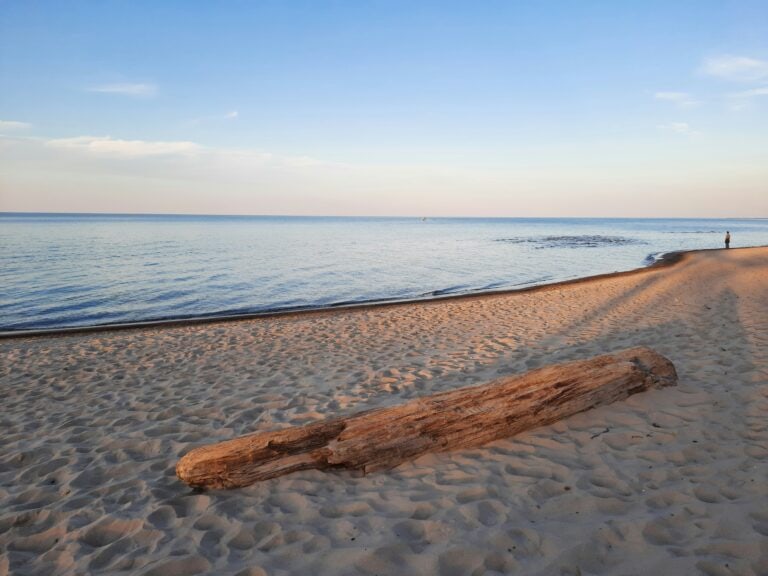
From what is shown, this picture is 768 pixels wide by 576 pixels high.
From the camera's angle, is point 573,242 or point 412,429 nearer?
point 412,429

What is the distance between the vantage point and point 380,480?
4.09 metres

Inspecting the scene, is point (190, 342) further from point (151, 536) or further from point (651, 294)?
point (651, 294)

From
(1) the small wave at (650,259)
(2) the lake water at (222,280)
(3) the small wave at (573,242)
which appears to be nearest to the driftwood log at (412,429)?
(2) the lake water at (222,280)

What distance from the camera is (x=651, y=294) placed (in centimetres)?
1561

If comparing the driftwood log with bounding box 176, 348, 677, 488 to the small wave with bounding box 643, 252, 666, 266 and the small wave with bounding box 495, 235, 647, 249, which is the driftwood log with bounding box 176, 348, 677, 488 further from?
the small wave with bounding box 495, 235, 647, 249

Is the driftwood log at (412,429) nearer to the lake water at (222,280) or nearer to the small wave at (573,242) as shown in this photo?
the lake water at (222,280)

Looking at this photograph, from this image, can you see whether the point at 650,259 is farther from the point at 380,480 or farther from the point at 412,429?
the point at 380,480

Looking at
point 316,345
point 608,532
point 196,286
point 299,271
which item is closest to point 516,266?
point 299,271

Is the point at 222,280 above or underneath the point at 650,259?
underneath

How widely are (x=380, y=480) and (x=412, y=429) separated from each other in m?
0.58

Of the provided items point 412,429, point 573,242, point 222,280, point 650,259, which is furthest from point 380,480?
point 573,242

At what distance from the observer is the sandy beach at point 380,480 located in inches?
122

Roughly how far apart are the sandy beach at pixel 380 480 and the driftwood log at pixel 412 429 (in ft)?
0.46

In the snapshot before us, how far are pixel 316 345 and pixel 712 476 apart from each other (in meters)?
7.35
